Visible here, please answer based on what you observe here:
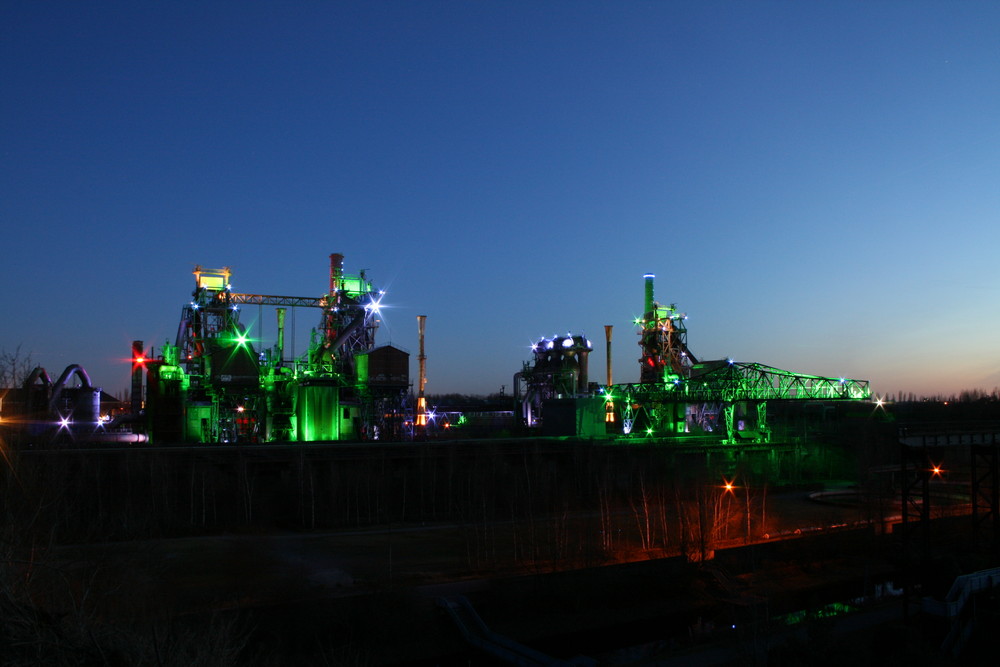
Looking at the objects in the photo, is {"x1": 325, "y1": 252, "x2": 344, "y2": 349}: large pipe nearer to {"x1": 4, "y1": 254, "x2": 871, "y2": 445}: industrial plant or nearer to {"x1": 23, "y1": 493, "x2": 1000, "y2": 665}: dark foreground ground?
{"x1": 4, "y1": 254, "x2": 871, "y2": 445}: industrial plant

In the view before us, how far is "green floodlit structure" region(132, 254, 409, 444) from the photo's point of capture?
57.6 m

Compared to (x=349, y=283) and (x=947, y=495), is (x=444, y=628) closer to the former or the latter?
(x=947, y=495)

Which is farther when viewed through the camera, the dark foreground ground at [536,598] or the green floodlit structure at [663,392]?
the green floodlit structure at [663,392]

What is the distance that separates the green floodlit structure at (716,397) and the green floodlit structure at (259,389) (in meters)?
21.7

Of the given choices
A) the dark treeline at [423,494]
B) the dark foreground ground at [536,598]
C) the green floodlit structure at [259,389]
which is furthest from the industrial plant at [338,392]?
the dark foreground ground at [536,598]

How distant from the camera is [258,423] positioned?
6159 centimetres

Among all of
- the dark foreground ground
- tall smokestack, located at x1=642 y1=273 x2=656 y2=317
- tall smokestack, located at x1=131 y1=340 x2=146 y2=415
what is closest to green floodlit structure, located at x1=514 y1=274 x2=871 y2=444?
tall smokestack, located at x1=642 y1=273 x2=656 y2=317

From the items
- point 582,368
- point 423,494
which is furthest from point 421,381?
point 423,494

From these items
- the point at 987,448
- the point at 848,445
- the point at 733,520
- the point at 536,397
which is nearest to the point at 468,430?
the point at 536,397

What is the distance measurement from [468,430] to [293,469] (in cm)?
3983

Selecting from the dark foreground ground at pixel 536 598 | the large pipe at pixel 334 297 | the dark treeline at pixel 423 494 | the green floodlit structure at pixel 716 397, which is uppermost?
the large pipe at pixel 334 297

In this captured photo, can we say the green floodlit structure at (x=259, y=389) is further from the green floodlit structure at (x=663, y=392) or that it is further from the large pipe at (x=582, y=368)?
the large pipe at (x=582, y=368)

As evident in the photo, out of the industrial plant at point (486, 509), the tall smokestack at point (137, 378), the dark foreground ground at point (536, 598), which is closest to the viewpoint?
the dark foreground ground at point (536, 598)

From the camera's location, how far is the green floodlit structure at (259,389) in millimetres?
57625
